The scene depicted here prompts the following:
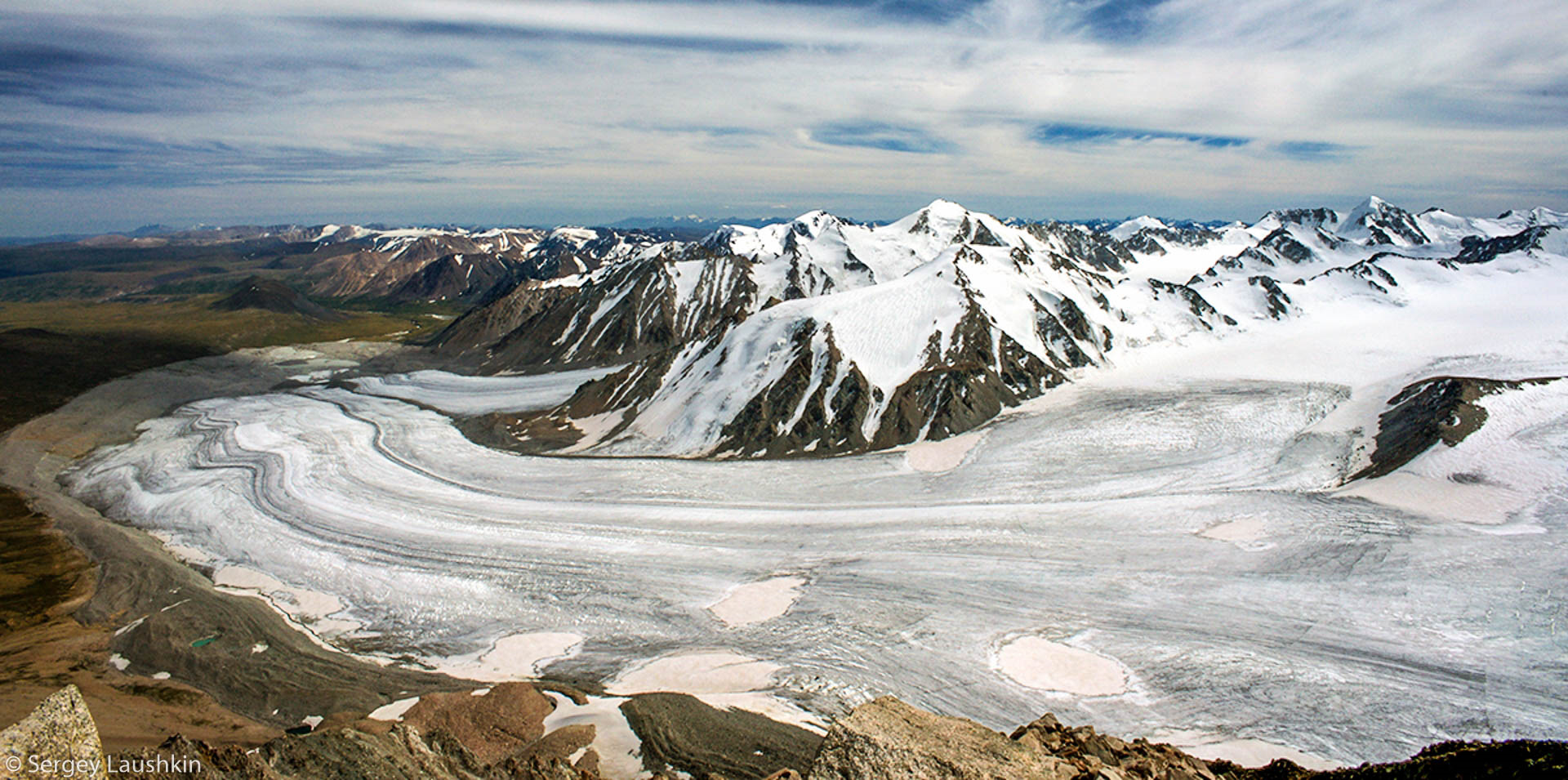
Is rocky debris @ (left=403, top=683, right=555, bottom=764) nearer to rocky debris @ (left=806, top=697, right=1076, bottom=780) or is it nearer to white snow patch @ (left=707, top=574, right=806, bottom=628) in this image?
white snow patch @ (left=707, top=574, right=806, bottom=628)

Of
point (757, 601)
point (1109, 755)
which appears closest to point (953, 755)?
point (1109, 755)

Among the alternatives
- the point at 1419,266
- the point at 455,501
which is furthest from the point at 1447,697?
the point at 1419,266

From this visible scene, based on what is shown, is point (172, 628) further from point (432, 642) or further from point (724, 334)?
point (724, 334)

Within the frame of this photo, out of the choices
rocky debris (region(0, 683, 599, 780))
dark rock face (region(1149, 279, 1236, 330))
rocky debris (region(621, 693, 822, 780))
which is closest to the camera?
rocky debris (region(0, 683, 599, 780))

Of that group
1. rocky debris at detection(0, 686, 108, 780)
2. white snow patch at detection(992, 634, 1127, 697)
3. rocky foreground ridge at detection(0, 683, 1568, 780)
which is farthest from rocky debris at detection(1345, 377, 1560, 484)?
rocky debris at detection(0, 686, 108, 780)

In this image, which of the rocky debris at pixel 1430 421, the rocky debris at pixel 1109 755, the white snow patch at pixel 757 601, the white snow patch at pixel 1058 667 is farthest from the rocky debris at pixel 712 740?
the rocky debris at pixel 1430 421

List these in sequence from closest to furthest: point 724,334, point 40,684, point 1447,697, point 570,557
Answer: point 1447,697 < point 40,684 < point 570,557 < point 724,334

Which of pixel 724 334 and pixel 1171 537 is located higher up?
pixel 724 334

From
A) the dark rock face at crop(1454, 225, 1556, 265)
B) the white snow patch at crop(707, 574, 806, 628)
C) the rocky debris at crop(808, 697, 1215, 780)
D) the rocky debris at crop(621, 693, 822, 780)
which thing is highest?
the dark rock face at crop(1454, 225, 1556, 265)
